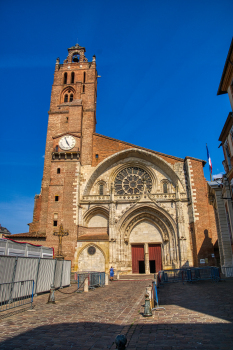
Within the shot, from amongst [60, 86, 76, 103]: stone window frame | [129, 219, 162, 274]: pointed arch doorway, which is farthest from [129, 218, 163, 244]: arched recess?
[60, 86, 76, 103]: stone window frame

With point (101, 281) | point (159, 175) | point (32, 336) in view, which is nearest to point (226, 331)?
point (32, 336)

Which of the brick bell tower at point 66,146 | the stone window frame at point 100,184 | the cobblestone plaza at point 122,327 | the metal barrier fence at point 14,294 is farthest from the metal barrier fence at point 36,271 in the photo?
the stone window frame at point 100,184

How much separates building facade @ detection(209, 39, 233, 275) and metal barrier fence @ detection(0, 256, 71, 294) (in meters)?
10.7

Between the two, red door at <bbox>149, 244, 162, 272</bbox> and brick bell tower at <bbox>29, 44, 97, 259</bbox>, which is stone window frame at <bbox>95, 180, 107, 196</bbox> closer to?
brick bell tower at <bbox>29, 44, 97, 259</bbox>

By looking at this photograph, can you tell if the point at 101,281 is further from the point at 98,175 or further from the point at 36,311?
the point at 98,175

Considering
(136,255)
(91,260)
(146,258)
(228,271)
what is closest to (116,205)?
(136,255)

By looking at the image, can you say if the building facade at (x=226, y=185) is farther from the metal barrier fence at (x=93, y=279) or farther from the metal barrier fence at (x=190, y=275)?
the metal barrier fence at (x=93, y=279)

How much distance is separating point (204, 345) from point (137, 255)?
20.1 meters

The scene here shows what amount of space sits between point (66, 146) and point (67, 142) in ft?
1.54

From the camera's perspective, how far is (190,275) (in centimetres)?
1609

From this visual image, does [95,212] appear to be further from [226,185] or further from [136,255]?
[226,185]

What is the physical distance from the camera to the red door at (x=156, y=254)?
77.5 ft

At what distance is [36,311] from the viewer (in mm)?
8094

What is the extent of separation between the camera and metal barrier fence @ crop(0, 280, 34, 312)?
8.47 m
